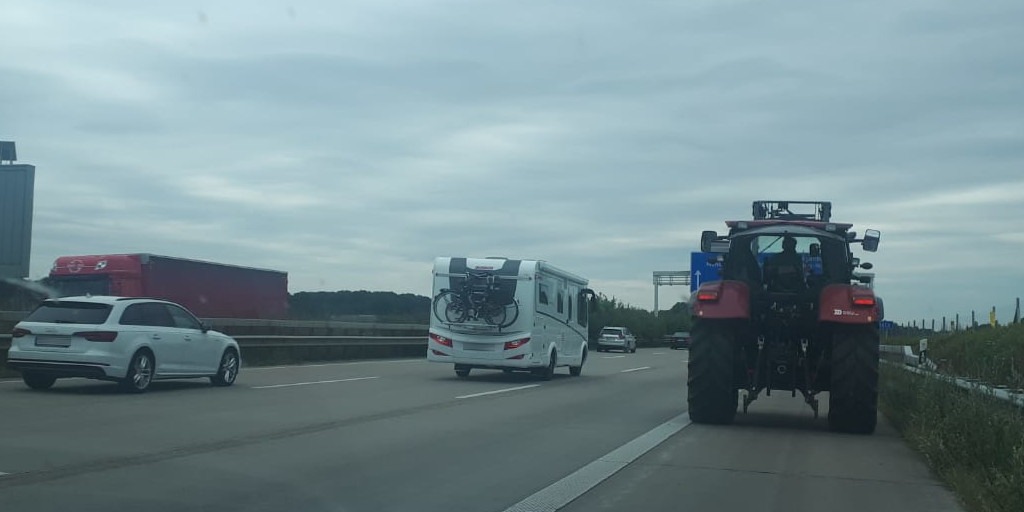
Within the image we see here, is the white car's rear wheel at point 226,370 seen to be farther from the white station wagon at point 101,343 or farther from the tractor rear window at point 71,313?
the tractor rear window at point 71,313

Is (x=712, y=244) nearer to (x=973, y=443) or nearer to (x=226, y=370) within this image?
(x=973, y=443)

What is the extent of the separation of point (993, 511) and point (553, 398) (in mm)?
11906

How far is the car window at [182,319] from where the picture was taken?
18062 mm

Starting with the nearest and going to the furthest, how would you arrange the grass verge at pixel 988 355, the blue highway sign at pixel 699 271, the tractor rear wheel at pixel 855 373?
the grass verge at pixel 988 355
the tractor rear wheel at pixel 855 373
the blue highway sign at pixel 699 271

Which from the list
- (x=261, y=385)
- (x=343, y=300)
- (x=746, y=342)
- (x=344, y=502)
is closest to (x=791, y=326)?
(x=746, y=342)

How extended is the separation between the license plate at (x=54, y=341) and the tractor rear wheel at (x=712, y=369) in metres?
9.25

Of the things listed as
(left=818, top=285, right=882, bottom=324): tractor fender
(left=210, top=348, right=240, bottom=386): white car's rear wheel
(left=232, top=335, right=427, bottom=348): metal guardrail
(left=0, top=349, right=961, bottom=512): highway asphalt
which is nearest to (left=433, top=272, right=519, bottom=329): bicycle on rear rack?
(left=0, top=349, right=961, bottom=512): highway asphalt

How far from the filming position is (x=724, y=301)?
14.1 metres

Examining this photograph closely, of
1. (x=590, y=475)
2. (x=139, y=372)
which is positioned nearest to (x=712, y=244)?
(x=590, y=475)

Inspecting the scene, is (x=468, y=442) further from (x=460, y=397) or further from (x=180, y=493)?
(x=460, y=397)

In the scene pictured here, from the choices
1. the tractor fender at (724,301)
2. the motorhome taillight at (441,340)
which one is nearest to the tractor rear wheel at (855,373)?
the tractor fender at (724,301)

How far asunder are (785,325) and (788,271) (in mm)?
732

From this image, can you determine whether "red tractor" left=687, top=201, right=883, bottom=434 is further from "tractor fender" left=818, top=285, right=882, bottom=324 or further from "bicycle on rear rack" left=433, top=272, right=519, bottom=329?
"bicycle on rear rack" left=433, top=272, right=519, bottom=329

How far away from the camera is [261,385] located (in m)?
19.7
